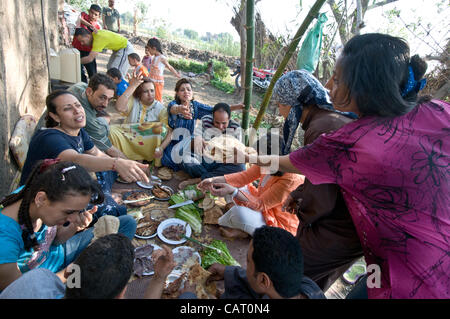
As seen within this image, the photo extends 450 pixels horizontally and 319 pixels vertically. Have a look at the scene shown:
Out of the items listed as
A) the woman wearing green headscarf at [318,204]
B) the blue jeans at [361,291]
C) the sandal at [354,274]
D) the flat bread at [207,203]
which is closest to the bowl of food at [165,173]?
the flat bread at [207,203]

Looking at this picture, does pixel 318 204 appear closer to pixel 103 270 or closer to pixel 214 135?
pixel 103 270

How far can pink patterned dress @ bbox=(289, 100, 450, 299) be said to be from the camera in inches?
51.3

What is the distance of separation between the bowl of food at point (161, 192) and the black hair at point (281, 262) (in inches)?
88.5

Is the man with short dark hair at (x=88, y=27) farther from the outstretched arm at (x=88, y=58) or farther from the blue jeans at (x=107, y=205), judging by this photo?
the blue jeans at (x=107, y=205)

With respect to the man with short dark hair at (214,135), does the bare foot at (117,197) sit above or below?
below

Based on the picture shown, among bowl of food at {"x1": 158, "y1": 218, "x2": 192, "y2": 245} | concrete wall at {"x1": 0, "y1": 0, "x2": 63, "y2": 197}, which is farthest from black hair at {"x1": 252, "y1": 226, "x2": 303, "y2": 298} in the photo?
concrete wall at {"x1": 0, "y1": 0, "x2": 63, "y2": 197}

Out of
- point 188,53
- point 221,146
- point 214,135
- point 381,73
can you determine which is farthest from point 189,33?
point 381,73

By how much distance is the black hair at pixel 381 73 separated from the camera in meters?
1.35

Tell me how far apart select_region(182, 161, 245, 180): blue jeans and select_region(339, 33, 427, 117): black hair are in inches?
110
